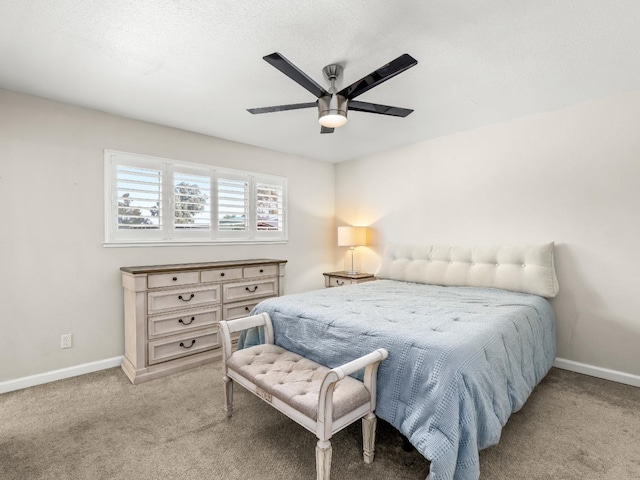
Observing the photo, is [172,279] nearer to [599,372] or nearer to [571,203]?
[571,203]

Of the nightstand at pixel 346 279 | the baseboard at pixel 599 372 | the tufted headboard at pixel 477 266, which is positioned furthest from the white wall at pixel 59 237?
the baseboard at pixel 599 372

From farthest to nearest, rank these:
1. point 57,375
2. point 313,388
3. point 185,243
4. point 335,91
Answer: point 185,243 < point 57,375 < point 335,91 < point 313,388

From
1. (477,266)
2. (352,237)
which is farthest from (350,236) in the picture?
(477,266)

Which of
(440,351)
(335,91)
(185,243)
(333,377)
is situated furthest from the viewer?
(185,243)

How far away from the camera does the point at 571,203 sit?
2.89 metres

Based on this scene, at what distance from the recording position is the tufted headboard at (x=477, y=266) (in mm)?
2826

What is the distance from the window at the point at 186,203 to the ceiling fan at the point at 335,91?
1.61 metres

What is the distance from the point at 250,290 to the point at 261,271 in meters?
0.24

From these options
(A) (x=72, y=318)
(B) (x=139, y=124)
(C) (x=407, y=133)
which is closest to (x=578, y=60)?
(C) (x=407, y=133)

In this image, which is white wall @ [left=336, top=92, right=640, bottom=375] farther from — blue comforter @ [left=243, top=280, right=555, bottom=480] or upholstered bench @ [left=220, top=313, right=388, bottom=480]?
upholstered bench @ [left=220, top=313, right=388, bottom=480]

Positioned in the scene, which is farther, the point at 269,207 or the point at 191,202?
the point at 269,207

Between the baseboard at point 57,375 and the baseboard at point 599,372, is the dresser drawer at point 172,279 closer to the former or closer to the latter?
the baseboard at point 57,375

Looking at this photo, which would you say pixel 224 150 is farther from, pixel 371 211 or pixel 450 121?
pixel 450 121

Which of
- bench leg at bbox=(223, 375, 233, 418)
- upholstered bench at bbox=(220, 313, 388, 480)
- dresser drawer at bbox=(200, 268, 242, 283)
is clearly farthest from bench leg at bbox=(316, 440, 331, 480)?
dresser drawer at bbox=(200, 268, 242, 283)
